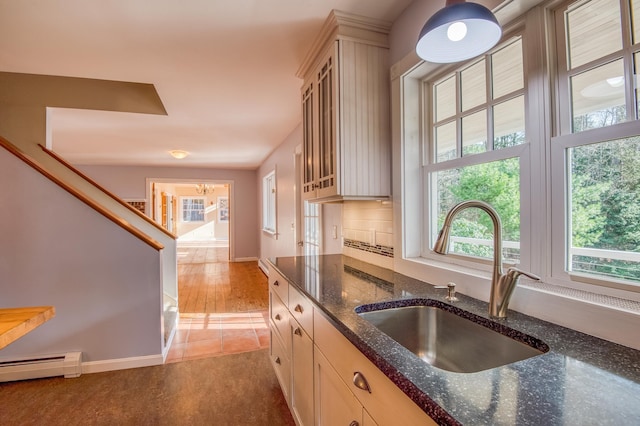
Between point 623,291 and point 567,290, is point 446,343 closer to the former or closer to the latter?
point 567,290

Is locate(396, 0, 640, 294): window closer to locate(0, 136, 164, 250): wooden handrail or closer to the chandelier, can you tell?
locate(0, 136, 164, 250): wooden handrail

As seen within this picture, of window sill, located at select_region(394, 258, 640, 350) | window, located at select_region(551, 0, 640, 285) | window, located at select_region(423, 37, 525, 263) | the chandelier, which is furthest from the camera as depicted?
the chandelier

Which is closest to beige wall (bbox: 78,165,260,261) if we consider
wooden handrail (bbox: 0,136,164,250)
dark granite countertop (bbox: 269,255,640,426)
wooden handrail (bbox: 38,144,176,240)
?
wooden handrail (bbox: 38,144,176,240)

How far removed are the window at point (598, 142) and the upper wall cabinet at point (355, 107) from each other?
36.6 inches

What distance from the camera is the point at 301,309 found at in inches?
59.2

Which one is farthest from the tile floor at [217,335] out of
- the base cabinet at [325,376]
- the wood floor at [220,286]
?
the base cabinet at [325,376]

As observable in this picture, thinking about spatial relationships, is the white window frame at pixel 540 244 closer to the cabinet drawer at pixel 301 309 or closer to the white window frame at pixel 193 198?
the cabinet drawer at pixel 301 309

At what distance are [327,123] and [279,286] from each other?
109 cm

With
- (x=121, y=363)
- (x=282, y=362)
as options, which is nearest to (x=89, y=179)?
(x=121, y=363)

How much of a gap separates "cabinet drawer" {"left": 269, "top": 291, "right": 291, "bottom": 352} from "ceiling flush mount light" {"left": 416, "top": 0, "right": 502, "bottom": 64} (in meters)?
1.46

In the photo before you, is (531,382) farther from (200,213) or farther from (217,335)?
(200,213)

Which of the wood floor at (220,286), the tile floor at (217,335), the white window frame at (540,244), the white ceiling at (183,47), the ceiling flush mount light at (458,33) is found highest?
the white ceiling at (183,47)

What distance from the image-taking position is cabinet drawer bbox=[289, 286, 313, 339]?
1.38 meters

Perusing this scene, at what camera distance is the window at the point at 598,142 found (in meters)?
0.95
